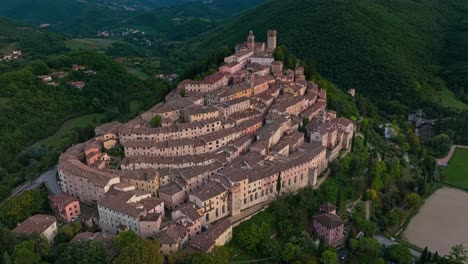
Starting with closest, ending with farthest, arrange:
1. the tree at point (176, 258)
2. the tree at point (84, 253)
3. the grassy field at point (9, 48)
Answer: the tree at point (84, 253) < the tree at point (176, 258) < the grassy field at point (9, 48)

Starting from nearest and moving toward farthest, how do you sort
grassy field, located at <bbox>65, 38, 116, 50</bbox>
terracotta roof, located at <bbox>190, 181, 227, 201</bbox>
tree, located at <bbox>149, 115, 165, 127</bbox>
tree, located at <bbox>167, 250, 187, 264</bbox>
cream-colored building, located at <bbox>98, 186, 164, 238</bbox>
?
tree, located at <bbox>167, 250, 187, 264</bbox>
cream-colored building, located at <bbox>98, 186, 164, 238</bbox>
terracotta roof, located at <bbox>190, 181, 227, 201</bbox>
tree, located at <bbox>149, 115, 165, 127</bbox>
grassy field, located at <bbox>65, 38, 116, 50</bbox>

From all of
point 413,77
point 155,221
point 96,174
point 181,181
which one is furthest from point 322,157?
point 413,77

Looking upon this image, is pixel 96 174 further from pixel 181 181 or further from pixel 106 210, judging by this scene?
pixel 181 181

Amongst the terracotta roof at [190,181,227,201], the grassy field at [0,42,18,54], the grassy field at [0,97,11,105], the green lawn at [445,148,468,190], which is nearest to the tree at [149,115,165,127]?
the terracotta roof at [190,181,227,201]

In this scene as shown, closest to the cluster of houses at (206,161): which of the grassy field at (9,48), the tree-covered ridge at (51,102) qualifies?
the tree-covered ridge at (51,102)

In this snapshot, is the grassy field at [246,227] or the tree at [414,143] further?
the tree at [414,143]

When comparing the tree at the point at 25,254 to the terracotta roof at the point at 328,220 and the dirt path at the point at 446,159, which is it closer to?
the terracotta roof at the point at 328,220

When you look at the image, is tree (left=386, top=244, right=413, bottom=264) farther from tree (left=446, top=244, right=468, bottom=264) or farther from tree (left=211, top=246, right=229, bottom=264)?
tree (left=211, top=246, right=229, bottom=264)
